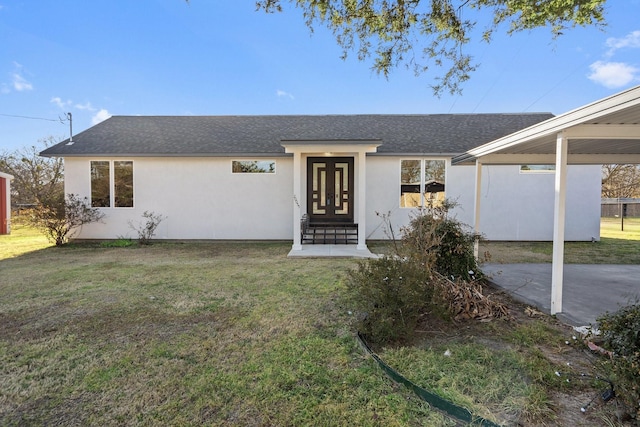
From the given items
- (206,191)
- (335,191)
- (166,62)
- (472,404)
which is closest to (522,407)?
(472,404)

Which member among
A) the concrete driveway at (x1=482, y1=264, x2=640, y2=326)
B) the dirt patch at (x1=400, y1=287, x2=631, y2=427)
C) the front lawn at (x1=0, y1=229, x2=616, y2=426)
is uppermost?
the concrete driveway at (x1=482, y1=264, x2=640, y2=326)

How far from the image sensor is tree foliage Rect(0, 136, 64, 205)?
60.2ft

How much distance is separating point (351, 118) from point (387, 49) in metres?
7.69

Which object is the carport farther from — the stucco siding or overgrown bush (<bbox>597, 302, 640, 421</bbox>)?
the stucco siding

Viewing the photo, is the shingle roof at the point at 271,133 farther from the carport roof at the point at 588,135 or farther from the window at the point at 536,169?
the carport roof at the point at 588,135

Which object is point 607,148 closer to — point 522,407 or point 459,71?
point 459,71

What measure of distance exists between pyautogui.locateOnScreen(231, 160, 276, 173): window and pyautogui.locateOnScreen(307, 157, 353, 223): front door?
138cm

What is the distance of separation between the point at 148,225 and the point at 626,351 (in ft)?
38.0

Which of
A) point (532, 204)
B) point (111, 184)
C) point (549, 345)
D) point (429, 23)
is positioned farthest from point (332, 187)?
point (549, 345)

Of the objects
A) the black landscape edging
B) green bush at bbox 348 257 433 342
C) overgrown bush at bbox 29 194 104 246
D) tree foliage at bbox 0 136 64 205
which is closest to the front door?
overgrown bush at bbox 29 194 104 246

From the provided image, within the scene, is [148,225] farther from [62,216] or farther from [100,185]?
[62,216]

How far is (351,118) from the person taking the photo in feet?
44.7

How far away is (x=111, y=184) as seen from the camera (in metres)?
10.8

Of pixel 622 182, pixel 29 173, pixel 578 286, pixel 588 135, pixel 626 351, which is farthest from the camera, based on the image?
pixel 622 182
